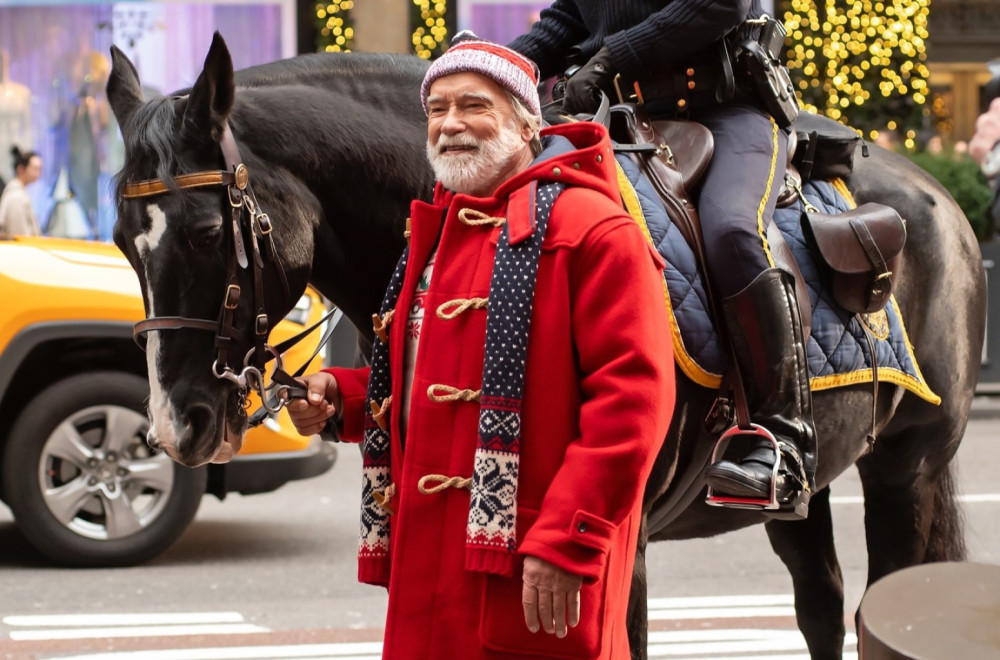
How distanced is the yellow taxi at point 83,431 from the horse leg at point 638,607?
383 cm

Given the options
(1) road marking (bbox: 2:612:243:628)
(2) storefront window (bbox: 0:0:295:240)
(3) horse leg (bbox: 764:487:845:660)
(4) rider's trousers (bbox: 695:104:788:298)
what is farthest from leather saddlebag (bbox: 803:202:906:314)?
(2) storefront window (bbox: 0:0:295:240)

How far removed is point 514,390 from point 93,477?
509cm

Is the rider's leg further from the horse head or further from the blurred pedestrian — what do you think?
the blurred pedestrian

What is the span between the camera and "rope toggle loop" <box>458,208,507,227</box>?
110 inches

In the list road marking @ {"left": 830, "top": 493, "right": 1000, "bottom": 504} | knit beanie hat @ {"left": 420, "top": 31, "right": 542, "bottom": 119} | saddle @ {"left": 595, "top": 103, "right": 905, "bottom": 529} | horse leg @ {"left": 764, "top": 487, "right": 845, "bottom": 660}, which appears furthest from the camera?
road marking @ {"left": 830, "top": 493, "right": 1000, "bottom": 504}

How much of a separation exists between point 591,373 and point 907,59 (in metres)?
16.4

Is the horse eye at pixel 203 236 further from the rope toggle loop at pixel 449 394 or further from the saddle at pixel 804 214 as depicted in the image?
the saddle at pixel 804 214

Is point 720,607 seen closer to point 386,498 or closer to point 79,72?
point 386,498

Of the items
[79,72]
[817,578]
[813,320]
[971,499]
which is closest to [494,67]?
[813,320]

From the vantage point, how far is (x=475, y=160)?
9.32ft

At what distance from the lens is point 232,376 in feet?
10.8

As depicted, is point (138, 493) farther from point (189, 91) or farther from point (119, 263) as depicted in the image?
point (189, 91)

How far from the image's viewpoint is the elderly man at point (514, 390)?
2.61 metres

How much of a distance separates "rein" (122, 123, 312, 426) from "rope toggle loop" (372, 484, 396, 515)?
418 millimetres
